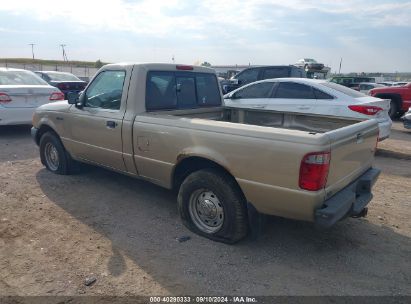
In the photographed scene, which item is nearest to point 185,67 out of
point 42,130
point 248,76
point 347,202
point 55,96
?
point 347,202

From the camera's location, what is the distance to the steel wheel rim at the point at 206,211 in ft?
12.2

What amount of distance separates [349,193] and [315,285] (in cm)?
91

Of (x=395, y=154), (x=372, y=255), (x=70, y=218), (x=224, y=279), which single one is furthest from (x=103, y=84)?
(x=395, y=154)

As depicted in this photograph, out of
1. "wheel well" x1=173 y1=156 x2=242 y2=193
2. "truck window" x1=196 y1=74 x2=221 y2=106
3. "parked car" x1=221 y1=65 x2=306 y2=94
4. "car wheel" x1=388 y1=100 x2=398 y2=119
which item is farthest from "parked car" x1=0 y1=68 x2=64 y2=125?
"car wheel" x1=388 y1=100 x2=398 y2=119

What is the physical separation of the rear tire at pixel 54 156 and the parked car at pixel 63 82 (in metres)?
7.72

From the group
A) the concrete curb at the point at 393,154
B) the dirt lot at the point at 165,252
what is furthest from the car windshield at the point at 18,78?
the concrete curb at the point at 393,154

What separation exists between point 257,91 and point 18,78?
592cm

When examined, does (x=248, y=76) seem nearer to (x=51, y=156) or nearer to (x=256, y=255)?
(x=51, y=156)

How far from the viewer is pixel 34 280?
122 inches

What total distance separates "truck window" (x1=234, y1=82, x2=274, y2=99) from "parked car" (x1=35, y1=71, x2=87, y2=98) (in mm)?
7145

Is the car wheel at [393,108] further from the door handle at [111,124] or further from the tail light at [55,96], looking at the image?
the door handle at [111,124]

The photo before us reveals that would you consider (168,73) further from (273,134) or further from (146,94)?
(273,134)

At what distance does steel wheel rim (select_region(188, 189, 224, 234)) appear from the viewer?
3.71m

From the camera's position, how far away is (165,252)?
3.56 metres
